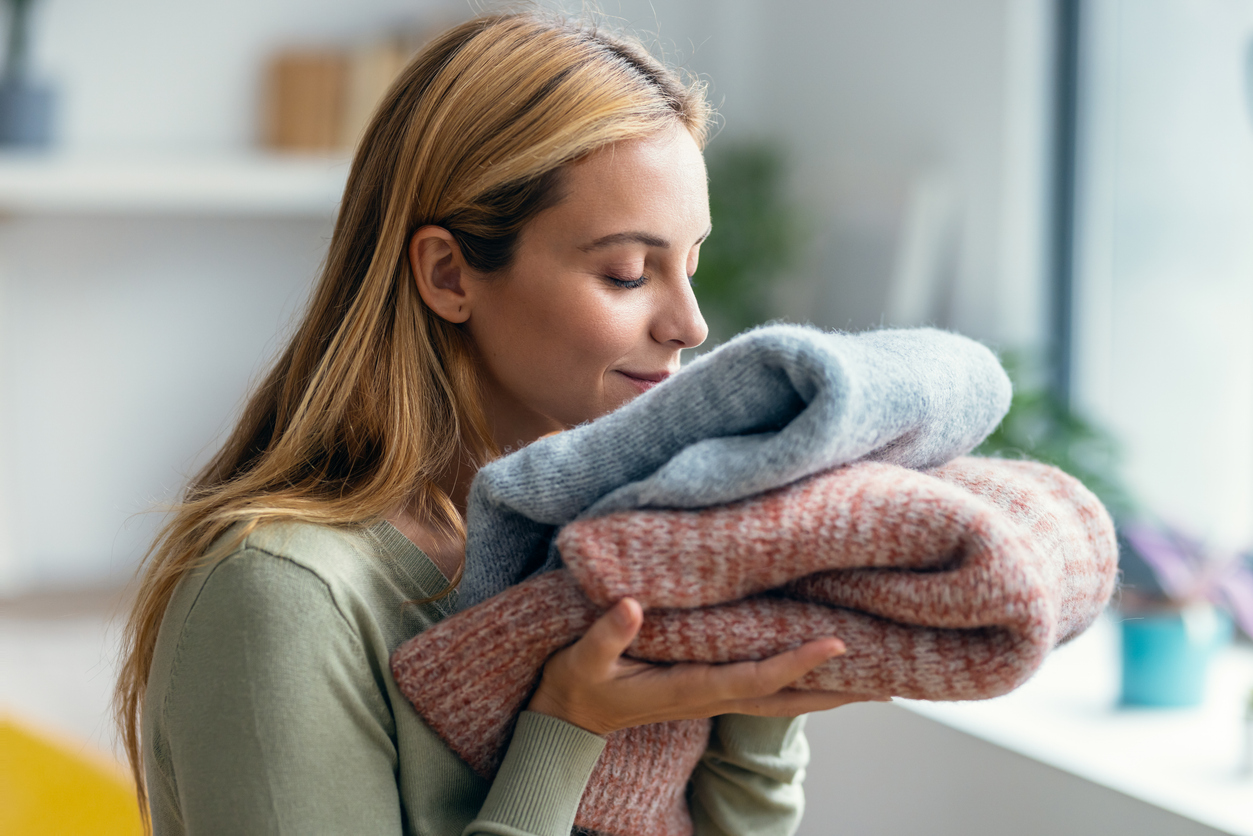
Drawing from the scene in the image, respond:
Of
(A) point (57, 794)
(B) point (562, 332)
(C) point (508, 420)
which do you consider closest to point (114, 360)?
(A) point (57, 794)

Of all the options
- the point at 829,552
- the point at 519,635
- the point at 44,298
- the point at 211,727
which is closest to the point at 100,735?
the point at 44,298

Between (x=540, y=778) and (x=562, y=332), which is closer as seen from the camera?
(x=540, y=778)

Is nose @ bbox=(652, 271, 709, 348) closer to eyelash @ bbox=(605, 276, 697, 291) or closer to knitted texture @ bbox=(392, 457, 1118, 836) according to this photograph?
eyelash @ bbox=(605, 276, 697, 291)

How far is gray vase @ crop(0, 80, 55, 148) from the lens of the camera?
305cm

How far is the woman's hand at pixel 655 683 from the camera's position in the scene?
611 millimetres

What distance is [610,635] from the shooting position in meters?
0.62

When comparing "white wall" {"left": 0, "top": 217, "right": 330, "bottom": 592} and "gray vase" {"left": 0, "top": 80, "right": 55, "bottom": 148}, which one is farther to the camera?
"white wall" {"left": 0, "top": 217, "right": 330, "bottom": 592}

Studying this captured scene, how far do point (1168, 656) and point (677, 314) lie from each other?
0.95m

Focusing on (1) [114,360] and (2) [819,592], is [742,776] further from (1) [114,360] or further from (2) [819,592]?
(1) [114,360]

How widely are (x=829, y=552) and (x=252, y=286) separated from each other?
3298mm

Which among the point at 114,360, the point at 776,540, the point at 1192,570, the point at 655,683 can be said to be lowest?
the point at 114,360

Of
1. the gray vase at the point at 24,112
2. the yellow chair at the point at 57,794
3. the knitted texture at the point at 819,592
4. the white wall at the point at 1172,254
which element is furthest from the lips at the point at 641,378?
the gray vase at the point at 24,112

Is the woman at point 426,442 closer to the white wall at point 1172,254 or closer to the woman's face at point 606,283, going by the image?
the woman's face at point 606,283

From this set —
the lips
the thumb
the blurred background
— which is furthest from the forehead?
the blurred background
